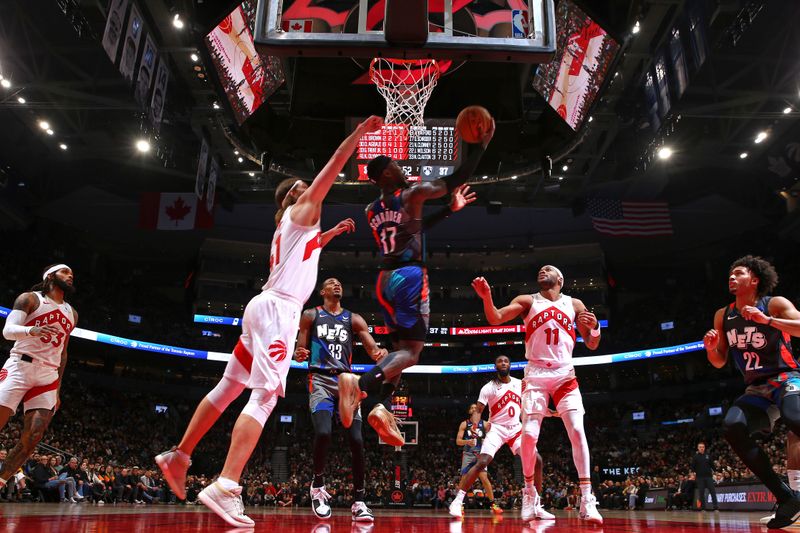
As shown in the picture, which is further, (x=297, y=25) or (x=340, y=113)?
(x=340, y=113)

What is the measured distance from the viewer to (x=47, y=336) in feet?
19.6

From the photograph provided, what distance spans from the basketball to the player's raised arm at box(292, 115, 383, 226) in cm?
106

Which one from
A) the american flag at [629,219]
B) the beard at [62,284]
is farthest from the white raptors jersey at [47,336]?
the american flag at [629,219]

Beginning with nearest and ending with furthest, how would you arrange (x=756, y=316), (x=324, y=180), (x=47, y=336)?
(x=324, y=180) → (x=756, y=316) → (x=47, y=336)

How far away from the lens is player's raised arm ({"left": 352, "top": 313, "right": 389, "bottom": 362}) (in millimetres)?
6285

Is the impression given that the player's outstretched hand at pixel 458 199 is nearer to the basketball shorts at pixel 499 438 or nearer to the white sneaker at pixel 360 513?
the white sneaker at pixel 360 513

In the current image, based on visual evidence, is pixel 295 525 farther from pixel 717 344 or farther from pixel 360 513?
pixel 717 344

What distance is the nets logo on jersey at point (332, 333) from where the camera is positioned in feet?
23.6

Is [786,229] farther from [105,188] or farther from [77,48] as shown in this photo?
[105,188]

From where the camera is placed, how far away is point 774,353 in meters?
5.26

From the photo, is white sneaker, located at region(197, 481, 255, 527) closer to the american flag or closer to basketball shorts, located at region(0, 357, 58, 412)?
basketball shorts, located at region(0, 357, 58, 412)

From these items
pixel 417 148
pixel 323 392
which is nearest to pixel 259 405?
pixel 323 392

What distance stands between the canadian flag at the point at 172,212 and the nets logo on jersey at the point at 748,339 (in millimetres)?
18564

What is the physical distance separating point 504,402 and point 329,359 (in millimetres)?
3371
